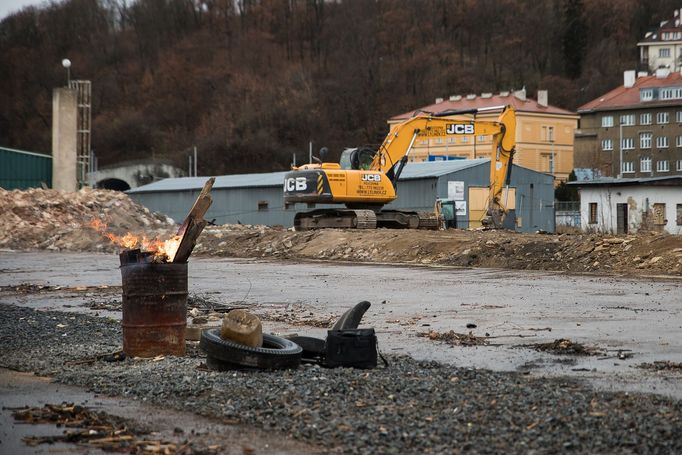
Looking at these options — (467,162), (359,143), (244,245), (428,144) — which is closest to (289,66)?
(359,143)

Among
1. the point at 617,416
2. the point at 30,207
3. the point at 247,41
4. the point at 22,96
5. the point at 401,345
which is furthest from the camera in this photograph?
the point at 247,41

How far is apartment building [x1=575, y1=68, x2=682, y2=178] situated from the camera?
359 feet

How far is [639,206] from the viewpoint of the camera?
61.8 meters

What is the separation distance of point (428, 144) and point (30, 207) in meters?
54.2

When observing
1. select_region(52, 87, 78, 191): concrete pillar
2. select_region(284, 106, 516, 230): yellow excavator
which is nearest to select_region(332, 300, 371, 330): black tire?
select_region(284, 106, 516, 230): yellow excavator

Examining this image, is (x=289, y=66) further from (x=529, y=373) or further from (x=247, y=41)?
(x=529, y=373)

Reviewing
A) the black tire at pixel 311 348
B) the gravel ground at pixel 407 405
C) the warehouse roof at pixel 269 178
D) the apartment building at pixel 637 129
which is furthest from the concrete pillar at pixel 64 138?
the black tire at pixel 311 348

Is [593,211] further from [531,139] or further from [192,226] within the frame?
[192,226]

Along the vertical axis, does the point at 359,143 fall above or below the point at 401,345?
above

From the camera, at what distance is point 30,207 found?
57156 millimetres

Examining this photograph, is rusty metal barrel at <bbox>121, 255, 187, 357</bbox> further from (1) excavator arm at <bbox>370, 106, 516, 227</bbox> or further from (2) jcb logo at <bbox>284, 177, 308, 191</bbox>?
(1) excavator arm at <bbox>370, 106, 516, 227</bbox>

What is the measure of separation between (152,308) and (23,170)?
59858 millimetres

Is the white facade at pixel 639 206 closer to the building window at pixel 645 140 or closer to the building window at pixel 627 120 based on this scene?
the building window at pixel 645 140

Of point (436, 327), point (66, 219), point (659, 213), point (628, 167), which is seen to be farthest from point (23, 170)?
point (628, 167)
